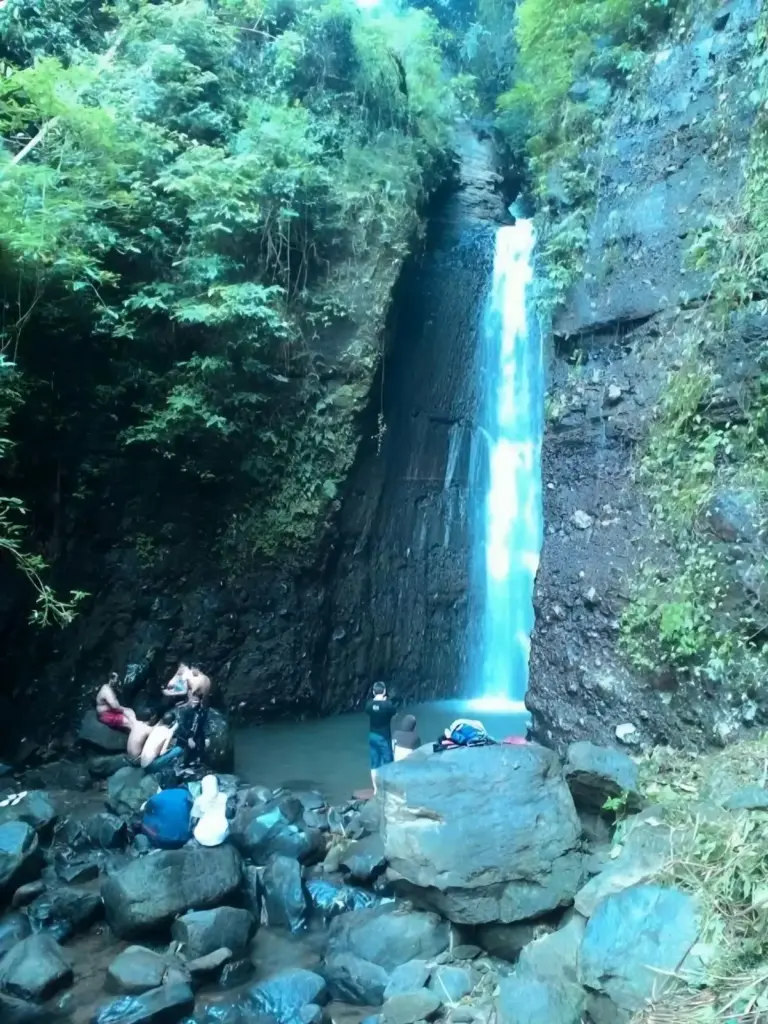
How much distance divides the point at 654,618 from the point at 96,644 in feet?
22.6

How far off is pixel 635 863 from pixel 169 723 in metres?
5.74

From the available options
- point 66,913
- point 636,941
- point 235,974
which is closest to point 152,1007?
point 235,974

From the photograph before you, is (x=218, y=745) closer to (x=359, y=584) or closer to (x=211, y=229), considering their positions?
(x=359, y=584)

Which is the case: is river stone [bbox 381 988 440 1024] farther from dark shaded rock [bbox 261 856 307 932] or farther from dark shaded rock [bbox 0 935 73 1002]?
dark shaded rock [bbox 0 935 73 1002]

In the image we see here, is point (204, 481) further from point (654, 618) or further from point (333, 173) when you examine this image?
point (654, 618)

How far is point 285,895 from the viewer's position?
6.09 metres

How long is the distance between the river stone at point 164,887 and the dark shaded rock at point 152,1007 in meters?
0.65

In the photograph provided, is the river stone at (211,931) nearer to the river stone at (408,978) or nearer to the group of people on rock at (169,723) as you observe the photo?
the river stone at (408,978)

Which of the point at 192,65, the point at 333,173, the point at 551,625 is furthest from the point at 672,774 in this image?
the point at 192,65

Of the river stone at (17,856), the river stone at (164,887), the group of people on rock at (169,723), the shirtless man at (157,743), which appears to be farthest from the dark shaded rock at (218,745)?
the river stone at (164,887)

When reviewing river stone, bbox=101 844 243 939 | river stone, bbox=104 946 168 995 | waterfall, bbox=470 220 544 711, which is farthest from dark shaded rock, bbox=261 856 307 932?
waterfall, bbox=470 220 544 711

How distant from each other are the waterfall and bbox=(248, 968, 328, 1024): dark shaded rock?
7.74 meters

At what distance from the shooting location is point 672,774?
620cm

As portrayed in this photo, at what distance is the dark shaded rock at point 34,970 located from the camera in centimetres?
514
